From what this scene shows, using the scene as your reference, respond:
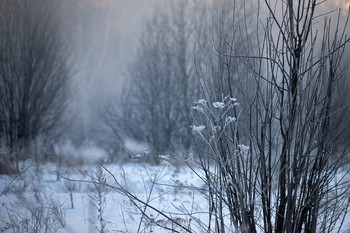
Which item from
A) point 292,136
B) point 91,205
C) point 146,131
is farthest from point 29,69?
point 292,136

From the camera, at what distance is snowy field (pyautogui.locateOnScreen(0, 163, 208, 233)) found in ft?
9.73

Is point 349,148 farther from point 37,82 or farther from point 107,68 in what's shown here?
point 107,68

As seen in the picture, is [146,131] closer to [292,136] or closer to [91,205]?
[91,205]

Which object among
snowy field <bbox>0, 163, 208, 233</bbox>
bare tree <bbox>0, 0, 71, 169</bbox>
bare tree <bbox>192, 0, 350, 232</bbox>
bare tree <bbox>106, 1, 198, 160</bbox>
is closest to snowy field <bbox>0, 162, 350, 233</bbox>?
snowy field <bbox>0, 163, 208, 233</bbox>

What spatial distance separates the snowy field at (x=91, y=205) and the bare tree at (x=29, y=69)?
6.28 metres

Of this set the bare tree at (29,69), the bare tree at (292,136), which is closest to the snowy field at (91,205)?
the bare tree at (292,136)

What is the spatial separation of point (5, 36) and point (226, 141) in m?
11.8

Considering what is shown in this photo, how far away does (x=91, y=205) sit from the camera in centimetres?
311

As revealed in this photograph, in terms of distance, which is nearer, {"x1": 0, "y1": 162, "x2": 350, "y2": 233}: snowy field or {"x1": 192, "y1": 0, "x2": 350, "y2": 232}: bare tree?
{"x1": 192, "y1": 0, "x2": 350, "y2": 232}: bare tree

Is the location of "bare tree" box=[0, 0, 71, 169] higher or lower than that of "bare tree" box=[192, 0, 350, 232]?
higher

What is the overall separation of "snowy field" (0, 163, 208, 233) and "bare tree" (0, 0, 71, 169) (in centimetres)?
628

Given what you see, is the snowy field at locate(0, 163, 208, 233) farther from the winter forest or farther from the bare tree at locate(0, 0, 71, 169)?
the bare tree at locate(0, 0, 71, 169)

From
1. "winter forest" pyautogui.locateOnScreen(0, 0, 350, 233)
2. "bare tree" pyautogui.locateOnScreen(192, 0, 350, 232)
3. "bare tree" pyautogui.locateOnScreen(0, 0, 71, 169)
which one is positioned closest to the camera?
"bare tree" pyautogui.locateOnScreen(192, 0, 350, 232)

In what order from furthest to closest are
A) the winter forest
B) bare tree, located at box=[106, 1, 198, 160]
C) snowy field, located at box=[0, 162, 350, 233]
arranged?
bare tree, located at box=[106, 1, 198, 160] → snowy field, located at box=[0, 162, 350, 233] → the winter forest
